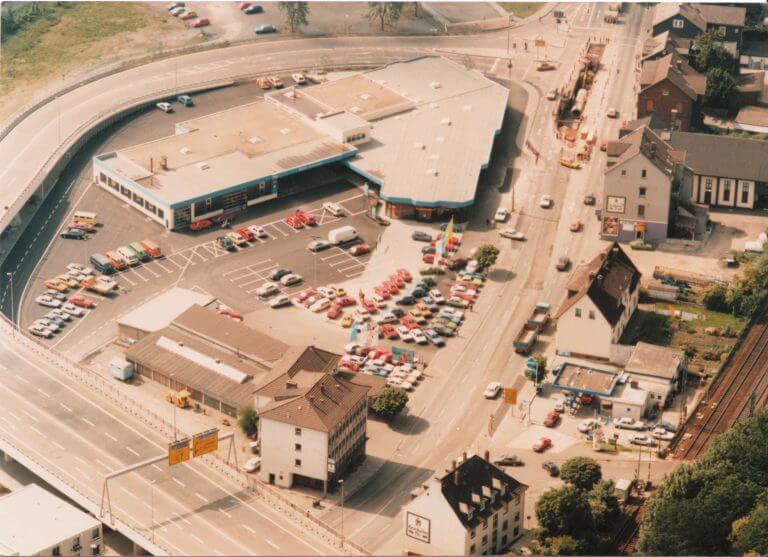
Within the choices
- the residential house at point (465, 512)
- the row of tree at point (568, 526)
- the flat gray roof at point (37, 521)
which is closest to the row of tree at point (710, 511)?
the row of tree at point (568, 526)

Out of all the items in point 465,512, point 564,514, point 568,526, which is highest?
point 465,512

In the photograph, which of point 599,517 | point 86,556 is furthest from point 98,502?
point 599,517

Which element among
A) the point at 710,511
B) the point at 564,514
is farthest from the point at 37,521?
the point at 710,511

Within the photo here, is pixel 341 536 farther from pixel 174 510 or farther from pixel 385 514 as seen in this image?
pixel 174 510

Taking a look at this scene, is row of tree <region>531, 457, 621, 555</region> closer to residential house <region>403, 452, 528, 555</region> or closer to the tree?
the tree

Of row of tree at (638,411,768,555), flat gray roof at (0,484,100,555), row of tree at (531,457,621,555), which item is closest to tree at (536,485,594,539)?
row of tree at (531,457,621,555)

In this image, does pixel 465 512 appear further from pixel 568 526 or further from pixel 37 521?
pixel 37 521

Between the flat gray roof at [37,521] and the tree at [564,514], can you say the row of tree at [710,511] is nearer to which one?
the tree at [564,514]
